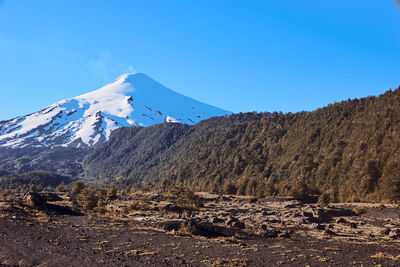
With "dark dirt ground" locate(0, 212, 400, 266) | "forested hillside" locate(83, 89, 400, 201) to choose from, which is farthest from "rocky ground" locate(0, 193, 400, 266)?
"forested hillside" locate(83, 89, 400, 201)

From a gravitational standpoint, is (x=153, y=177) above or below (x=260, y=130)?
below

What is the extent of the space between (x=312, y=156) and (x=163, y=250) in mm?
91360

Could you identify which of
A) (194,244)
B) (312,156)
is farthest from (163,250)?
(312,156)

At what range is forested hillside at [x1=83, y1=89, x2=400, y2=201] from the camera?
71875mm

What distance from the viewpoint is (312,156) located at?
337 feet

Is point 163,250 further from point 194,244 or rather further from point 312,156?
point 312,156

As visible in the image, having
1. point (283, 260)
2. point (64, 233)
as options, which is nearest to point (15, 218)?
point (64, 233)

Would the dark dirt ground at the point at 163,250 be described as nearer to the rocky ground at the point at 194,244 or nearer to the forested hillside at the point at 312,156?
the rocky ground at the point at 194,244

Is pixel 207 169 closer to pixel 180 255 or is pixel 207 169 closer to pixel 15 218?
pixel 15 218

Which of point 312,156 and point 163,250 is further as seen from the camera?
point 312,156

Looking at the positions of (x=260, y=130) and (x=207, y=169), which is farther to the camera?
(x=260, y=130)

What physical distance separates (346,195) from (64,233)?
65962mm

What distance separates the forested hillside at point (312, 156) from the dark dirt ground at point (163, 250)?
4609cm

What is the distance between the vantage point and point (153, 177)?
17988 centimetres
